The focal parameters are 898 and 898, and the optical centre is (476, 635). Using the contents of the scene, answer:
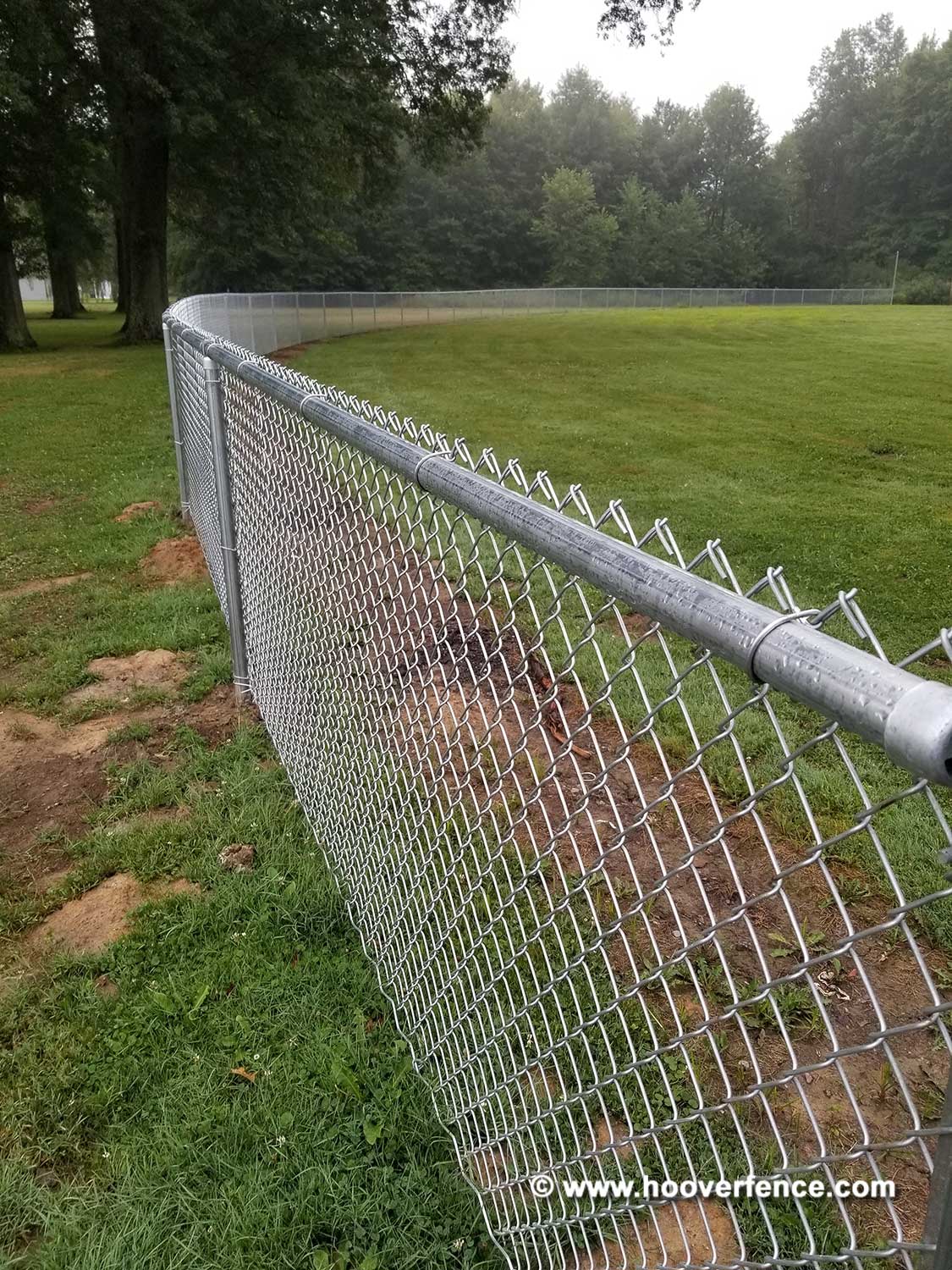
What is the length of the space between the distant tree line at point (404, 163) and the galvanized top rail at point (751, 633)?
57.2ft

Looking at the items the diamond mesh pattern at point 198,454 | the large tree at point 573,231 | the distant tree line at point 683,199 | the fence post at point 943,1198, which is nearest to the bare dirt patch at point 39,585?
the diamond mesh pattern at point 198,454

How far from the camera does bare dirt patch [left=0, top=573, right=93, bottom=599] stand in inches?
217

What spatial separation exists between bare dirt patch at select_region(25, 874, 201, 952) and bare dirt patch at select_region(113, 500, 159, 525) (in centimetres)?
465

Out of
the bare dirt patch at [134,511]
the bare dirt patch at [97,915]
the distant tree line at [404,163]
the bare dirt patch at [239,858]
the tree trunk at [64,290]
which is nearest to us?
the bare dirt patch at [97,915]

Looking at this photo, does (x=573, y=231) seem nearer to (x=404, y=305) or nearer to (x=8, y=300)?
(x=404, y=305)

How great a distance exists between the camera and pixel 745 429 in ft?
35.2

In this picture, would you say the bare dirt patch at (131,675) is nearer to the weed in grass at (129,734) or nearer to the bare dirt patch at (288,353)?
the weed in grass at (129,734)

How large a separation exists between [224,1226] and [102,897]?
1.25 m

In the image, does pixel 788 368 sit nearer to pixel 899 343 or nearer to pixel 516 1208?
pixel 899 343

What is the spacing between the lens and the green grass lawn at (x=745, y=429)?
617cm

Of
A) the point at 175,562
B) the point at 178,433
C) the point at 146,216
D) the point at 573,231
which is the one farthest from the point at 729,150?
the point at 175,562

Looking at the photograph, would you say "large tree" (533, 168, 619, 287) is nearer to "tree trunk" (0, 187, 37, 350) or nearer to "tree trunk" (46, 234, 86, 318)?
"tree trunk" (46, 234, 86, 318)

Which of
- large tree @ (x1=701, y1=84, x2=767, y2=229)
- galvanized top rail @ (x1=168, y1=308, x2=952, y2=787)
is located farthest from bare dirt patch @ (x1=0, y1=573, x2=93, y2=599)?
large tree @ (x1=701, y1=84, x2=767, y2=229)

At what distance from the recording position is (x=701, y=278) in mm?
57000
